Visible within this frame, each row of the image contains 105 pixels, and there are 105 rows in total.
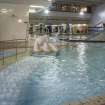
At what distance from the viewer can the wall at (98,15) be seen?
84.2 feet

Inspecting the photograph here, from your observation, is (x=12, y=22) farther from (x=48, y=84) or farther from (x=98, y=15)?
(x=98, y=15)

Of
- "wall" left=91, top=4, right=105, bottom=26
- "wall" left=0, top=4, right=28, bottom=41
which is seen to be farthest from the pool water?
"wall" left=91, top=4, right=105, bottom=26

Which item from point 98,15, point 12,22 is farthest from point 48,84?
point 98,15

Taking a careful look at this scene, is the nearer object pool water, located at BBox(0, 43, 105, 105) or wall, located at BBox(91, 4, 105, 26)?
pool water, located at BBox(0, 43, 105, 105)

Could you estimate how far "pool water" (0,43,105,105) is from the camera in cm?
378

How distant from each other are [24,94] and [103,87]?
5.20 feet

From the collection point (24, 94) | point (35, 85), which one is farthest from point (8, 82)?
point (24, 94)

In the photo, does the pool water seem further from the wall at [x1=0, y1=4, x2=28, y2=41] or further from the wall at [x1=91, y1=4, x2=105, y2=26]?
the wall at [x1=91, y1=4, x2=105, y2=26]

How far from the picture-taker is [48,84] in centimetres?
472

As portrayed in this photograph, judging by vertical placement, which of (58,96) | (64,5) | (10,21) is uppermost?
(64,5)

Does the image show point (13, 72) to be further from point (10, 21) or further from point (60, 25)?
point (60, 25)

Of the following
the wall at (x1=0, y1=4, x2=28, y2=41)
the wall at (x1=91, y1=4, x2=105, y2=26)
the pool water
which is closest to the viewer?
the pool water

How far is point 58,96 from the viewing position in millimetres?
3941

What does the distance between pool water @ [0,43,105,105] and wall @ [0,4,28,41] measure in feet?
16.7
